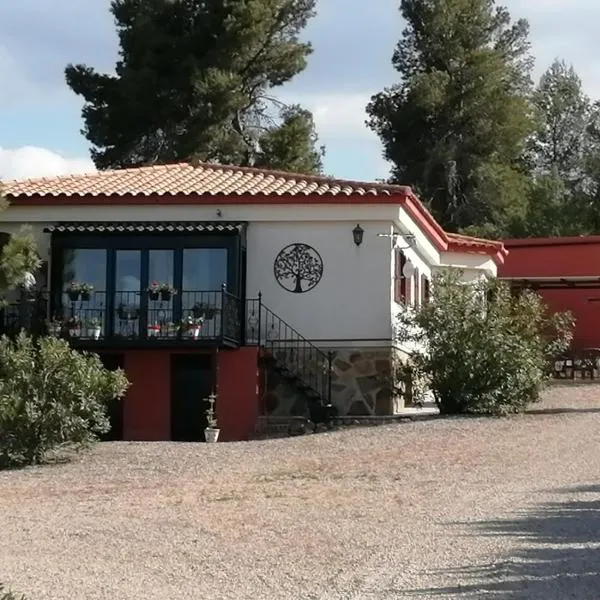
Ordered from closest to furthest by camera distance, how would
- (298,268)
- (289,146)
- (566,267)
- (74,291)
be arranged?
1. (74,291)
2. (298,268)
3. (566,267)
4. (289,146)

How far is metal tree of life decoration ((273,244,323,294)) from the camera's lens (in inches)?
825

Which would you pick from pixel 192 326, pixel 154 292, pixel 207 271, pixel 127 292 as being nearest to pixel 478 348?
pixel 192 326

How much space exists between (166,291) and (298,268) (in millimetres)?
2286

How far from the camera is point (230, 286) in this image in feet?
67.5

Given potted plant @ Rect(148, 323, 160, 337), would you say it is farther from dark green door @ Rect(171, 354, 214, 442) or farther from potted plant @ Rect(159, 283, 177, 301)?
dark green door @ Rect(171, 354, 214, 442)

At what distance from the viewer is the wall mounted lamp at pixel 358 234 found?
2072cm

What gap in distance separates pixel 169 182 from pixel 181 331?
11.4ft

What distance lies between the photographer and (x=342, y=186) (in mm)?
21141

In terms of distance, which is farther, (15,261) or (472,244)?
(472,244)

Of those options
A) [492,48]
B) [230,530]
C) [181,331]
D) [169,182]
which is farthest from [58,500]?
[492,48]

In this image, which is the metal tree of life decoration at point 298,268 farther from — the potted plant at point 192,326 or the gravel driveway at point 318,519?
the gravel driveway at point 318,519

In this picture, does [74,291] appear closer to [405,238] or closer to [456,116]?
[405,238]

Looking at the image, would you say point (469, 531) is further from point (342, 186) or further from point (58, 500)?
point (342, 186)

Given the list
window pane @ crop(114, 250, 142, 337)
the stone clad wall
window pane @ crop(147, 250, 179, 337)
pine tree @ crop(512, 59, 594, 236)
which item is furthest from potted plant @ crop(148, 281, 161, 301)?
pine tree @ crop(512, 59, 594, 236)
